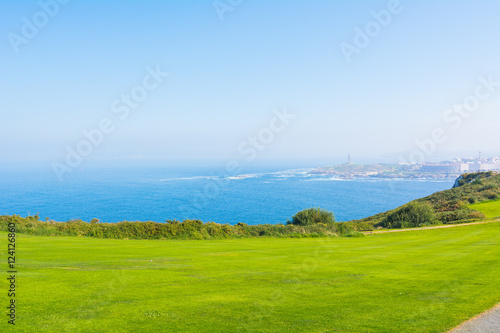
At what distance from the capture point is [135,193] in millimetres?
93812

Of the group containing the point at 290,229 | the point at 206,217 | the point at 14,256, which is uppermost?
the point at 14,256

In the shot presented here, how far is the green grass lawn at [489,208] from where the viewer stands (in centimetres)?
3522

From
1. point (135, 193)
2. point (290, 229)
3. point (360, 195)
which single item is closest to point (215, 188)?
A: point (135, 193)

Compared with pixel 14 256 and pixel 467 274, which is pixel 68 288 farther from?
pixel 467 274

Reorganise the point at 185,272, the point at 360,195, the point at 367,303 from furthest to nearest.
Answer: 1. the point at 360,195
2. the point at 185,272
3. the point at 367,303

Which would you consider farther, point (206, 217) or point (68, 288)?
point (206, 217)

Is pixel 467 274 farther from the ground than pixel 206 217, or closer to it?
farther from the ground

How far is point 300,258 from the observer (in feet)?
46.6

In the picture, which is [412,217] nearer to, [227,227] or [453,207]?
[453,207]

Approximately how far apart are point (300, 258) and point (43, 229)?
19.5 m

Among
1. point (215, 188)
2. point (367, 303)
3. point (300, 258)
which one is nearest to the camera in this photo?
point (367, 303)

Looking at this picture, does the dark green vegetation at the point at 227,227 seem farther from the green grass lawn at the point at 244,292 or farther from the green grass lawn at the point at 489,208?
the green grass lawn at the point at 244,292

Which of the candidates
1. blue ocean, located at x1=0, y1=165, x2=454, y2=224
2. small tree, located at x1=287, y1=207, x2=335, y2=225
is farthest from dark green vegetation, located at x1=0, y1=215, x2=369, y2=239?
blue ocean, located at x1=0, y1=165, x2=454, y2=224

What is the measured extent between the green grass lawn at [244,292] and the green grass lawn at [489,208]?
26.0m
